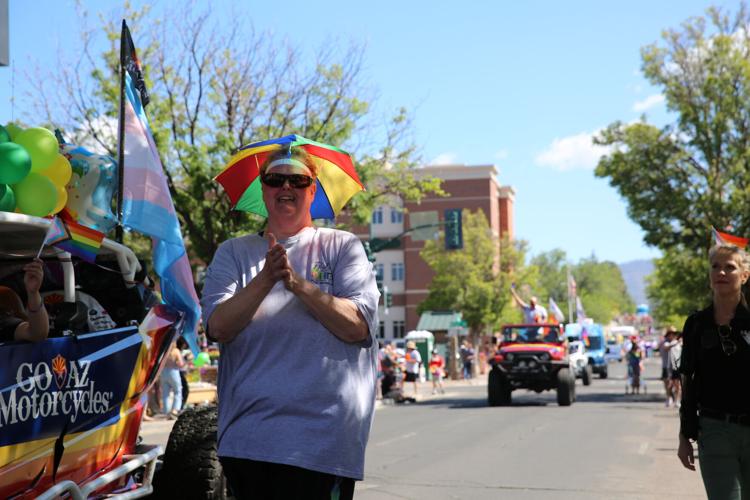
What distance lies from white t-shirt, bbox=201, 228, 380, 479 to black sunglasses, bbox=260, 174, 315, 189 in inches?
11.6

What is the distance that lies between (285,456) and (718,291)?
247 centimetres

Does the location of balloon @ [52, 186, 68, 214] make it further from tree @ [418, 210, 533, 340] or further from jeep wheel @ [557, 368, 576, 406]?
tree @ [418, 210, 533, 340]

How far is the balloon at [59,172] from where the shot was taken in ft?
17.4

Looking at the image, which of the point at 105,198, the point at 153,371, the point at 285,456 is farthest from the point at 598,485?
the point at 285,456

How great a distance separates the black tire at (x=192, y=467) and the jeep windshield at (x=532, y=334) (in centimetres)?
2148

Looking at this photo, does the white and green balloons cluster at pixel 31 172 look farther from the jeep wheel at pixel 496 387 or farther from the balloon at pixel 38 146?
the jeep wheel at pixel 496 387

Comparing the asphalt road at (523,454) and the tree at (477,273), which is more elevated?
the tree at (477,273)

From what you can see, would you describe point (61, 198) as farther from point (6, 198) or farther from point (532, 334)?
point (532, 334)

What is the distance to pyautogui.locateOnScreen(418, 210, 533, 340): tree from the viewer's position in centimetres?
6706

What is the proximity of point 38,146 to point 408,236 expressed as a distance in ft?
276

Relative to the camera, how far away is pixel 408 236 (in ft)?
293

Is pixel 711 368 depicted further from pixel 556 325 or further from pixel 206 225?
pixel 556 325

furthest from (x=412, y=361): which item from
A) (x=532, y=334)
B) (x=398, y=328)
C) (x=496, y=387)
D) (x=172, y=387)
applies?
(x=398, y=328)

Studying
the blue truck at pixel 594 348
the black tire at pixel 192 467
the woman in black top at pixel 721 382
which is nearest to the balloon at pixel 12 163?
the black tire at pixel 192 467
